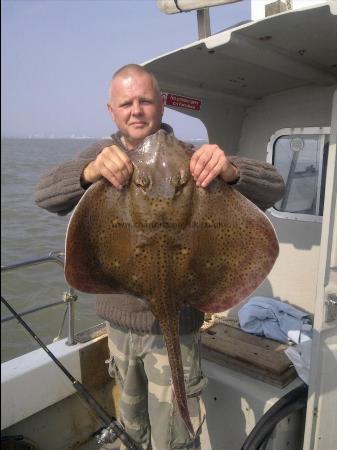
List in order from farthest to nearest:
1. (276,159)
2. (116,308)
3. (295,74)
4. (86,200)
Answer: (276,159), (295,74), (116,308), (86,200)

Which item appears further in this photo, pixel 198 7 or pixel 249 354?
pixel 249 354

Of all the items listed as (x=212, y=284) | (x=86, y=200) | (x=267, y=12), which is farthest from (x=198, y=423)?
(x=267, y=12)

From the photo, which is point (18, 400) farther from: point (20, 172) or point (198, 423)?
point (20, 172)

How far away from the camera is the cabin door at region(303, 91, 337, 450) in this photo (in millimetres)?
2652

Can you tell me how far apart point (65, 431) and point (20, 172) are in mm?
24360

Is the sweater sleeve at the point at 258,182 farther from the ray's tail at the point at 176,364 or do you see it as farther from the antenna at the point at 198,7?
the antenna at the point at 198,7

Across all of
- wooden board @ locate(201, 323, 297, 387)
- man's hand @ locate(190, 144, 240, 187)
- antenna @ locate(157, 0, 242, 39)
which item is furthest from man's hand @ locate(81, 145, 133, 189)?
wooden board @ locate(201, 323, 297, 387)

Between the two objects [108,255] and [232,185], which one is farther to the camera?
[232,185]

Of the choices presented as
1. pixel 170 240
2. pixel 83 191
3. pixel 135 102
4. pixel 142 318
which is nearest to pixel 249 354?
pixel 142 318

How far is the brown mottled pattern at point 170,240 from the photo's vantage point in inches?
73.8

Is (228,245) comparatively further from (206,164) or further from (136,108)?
(136,108)

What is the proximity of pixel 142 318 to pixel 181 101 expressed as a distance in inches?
96.6

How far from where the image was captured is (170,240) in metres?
1.92

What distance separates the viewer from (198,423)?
2.76m
